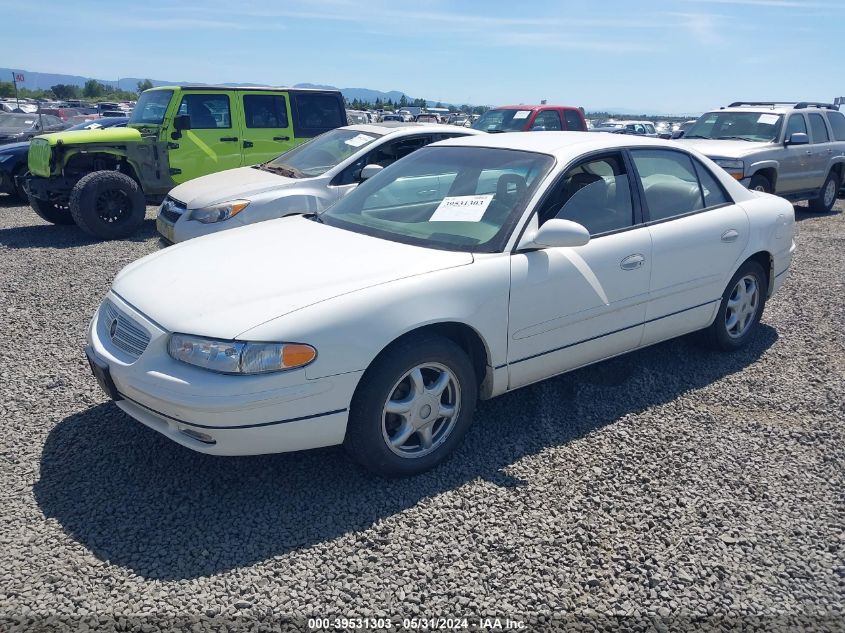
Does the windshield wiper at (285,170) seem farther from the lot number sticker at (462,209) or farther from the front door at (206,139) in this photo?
the lot number sticker at (462,209)

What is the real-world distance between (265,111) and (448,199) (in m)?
6.81

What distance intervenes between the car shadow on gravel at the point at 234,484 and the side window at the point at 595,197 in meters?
1.09

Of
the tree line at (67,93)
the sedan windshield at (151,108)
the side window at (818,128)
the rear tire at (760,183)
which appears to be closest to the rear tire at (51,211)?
the sedan windshield at (151,108)

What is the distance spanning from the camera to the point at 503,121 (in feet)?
43.3

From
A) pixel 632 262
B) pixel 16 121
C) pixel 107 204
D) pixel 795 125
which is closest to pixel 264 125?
pixel 107 204

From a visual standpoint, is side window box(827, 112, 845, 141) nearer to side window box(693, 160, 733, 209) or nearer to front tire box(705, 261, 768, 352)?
front tire box(705, 261, 768, 352)

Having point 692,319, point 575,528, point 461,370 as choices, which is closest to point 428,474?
point 461,370

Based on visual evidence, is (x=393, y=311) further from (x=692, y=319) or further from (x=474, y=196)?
(x=692, y=319)

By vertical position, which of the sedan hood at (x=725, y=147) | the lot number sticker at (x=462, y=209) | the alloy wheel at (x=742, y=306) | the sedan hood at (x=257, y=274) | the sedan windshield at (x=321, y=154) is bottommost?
the alloy wheel at (x=742, y=306)

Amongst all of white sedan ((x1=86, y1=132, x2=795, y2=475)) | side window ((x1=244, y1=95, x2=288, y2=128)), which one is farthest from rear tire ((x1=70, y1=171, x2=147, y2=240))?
white sedan ((x1=86, y1=132, x2=795, y2=475))

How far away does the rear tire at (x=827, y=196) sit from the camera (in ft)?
39.6

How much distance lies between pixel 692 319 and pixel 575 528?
6.82 feet

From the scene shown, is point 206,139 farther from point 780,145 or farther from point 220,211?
point 780,145

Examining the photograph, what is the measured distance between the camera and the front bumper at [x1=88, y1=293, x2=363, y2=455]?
9.25 feet
